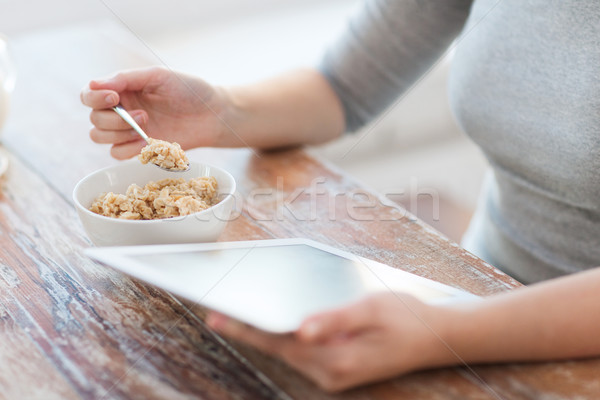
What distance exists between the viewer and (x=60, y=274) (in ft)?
2.02

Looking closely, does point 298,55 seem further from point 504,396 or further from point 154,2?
point 504,396

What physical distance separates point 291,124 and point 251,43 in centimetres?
107

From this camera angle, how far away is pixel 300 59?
69.7 inches

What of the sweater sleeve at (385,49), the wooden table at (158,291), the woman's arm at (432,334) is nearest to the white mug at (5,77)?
the wooden table at (158,291)

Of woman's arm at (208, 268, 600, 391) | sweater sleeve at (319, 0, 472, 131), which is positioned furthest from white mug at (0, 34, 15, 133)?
woman's arm at (208, 268, 600, 391)

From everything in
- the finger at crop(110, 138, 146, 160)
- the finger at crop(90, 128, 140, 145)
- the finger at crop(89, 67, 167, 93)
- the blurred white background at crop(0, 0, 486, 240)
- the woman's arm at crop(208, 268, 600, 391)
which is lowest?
the blurred white background at crop(0, 0, 486, 240)

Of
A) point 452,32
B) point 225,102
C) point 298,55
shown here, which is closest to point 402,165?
point 298,55

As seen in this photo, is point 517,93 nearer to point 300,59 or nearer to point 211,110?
point 211,110

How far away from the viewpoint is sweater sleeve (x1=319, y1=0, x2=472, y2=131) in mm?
900

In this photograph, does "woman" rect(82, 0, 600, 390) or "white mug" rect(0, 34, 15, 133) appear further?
"white mug" rect(0, 34, 15, 133)

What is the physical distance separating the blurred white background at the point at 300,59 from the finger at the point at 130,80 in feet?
2.94

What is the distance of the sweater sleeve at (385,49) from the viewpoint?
0.90 metres

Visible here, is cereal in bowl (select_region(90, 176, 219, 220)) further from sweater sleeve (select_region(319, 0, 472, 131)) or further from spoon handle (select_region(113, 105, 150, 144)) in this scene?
sweater sleeve (select_region(319, 0, 472, 131))

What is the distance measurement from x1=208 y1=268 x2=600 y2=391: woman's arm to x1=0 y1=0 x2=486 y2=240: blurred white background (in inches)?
47.0
